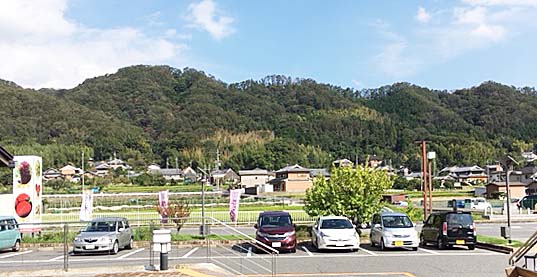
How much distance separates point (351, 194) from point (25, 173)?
16440 mm

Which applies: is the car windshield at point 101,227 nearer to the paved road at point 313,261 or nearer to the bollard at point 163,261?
the paved road at point 313,261

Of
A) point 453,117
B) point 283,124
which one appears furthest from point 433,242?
point 453,117

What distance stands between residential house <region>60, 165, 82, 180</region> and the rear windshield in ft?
299

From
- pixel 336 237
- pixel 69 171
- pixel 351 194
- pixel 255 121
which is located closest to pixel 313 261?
pixel 336 237

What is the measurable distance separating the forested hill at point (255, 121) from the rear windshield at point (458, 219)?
295 ft

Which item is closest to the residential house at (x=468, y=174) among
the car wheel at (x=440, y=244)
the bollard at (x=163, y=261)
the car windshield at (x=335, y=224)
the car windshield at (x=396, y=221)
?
the car wheel at (x=440, y=244)

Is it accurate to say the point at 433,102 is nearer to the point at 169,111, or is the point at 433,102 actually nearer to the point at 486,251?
the point at 169,111

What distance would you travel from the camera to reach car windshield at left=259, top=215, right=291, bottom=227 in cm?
2055

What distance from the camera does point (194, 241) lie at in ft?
76.7

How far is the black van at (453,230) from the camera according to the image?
2039 centimetres

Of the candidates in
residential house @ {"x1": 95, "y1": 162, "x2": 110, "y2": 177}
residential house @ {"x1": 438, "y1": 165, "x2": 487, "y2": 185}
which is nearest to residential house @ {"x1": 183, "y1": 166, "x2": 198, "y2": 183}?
residential house @ {"x1": 95, "y1": 162, "x2": 110, "y2": 177}

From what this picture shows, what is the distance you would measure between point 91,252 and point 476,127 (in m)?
A: 149

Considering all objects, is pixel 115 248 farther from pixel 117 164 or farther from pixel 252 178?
pixel 117 164

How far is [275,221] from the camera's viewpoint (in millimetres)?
20812
